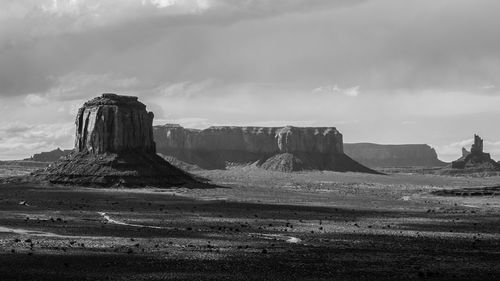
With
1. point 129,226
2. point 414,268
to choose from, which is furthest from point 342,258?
point 129,226

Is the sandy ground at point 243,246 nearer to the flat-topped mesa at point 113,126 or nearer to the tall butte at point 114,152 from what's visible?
the tall butte at point 114,152

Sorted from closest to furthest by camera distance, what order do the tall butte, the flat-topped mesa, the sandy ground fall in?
the sandy ground < the tall butte < the flat-topped mesa

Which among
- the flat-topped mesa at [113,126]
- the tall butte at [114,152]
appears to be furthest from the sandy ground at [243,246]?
the flat-topped mesa at [113,126]

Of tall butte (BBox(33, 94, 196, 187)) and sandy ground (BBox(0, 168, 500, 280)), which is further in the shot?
tall butte (BBox(33, 94, 196, 187))

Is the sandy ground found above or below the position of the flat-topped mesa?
below

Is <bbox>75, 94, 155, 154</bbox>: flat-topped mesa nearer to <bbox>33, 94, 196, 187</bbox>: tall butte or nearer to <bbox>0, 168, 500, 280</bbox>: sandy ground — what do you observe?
<bbox>33, 94, 196, 187</bbox>: tall butte

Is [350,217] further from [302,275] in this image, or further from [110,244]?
[302,275]

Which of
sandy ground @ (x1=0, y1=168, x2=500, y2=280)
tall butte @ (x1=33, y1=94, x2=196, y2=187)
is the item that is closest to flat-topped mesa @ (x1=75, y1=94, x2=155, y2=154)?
tall butte @ (x1=33, y1=94, x2=196, y2=187)

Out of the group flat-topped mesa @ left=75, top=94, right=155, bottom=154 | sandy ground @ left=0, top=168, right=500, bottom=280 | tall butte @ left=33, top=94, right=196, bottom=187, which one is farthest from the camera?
flat-topped mesa @ left=75, top=94, right=155, bottom=154
